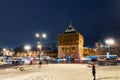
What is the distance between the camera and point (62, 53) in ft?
349

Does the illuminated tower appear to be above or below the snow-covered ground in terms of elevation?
above

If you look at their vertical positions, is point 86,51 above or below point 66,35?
below

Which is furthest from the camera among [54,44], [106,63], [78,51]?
[54,44]

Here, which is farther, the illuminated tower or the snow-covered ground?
the illuminated tower

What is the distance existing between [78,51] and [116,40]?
42.3 m

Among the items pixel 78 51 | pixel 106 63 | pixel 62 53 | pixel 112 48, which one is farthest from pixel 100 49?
pixel 106 63

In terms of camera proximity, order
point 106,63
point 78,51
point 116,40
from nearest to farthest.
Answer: point 106,63, point 78,51, point 116,40

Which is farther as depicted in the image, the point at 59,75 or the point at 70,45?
the point at 70,45

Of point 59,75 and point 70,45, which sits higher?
point 70,45

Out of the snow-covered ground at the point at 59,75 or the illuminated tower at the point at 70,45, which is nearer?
the snow-covered ground at the point at 59,75

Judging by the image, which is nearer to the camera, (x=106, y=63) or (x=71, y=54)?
(x=106, y=63)

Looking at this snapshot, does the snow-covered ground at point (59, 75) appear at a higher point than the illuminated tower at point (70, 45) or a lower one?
lower

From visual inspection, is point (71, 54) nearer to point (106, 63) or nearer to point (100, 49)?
point (100, 49)

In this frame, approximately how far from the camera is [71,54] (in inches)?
4107
